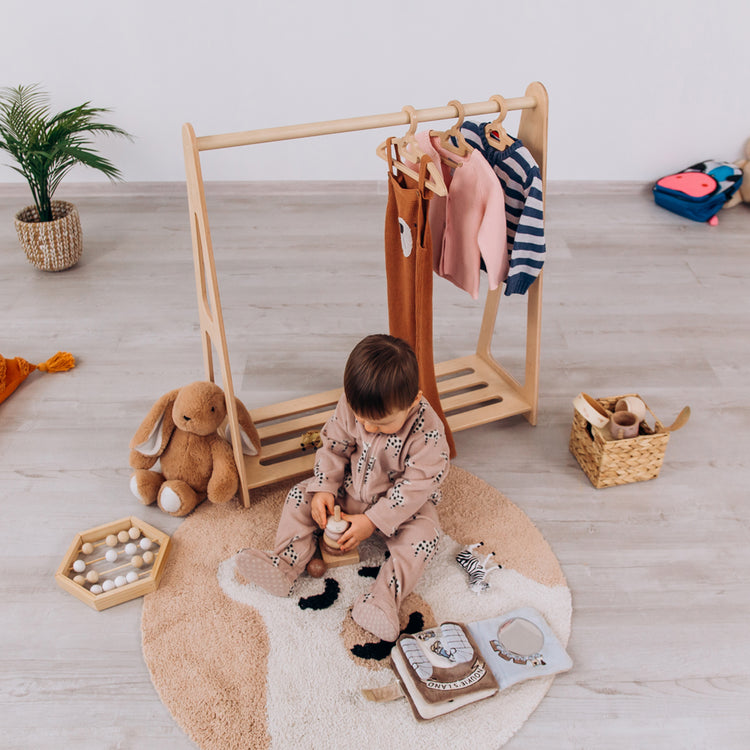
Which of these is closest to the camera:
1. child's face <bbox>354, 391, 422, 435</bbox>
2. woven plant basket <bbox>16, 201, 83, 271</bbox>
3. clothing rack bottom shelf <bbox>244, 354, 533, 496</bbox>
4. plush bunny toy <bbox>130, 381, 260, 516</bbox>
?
child's face <bbox>354, 391, 422, 435</bbox>

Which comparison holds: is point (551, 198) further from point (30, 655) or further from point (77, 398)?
point (30, 655)

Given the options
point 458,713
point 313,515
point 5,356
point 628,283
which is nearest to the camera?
point 458,713

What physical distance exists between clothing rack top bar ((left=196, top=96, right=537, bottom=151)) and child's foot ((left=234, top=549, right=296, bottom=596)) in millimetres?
856

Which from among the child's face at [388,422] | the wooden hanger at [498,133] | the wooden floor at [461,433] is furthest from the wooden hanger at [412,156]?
the wooden floor at [461,433]

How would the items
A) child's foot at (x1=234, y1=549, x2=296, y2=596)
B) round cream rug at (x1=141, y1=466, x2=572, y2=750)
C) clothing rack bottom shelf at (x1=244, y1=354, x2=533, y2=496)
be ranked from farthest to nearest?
1. clothing rack bottom shelf at (x1=244, y1=354, x2=533, y2=496)
2. child's foot at (x1=234, y1=549, x2=296, y2=596)
3. round cream rug at (x1=141, y1=466, x2=572, y2=750)

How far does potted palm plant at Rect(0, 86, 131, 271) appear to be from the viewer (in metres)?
2.59

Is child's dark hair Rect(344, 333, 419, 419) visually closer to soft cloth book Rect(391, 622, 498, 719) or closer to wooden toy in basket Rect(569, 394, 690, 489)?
soft cloth book Rect(391, 622, 498, 719)

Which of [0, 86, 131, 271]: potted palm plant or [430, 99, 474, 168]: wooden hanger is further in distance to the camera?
[0, 86, 131, 271]: potted palm plant

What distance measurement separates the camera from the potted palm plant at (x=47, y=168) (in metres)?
2.59

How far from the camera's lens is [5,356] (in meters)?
2.37

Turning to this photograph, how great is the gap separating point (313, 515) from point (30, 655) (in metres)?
0.64

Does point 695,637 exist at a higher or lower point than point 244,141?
lower

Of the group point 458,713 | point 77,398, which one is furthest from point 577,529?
point 77,398

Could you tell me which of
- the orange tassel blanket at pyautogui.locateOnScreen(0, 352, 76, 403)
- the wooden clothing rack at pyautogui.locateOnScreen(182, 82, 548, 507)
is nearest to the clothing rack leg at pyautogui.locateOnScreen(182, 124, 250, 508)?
the wooden clothing rack at pyautogui.locateOnScreen(182, 82, 548, 507)
